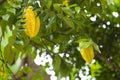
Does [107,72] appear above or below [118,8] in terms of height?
below

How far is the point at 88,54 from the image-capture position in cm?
113

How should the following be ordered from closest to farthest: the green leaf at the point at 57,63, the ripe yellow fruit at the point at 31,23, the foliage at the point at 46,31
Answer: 1. the ripe yellow fruit at the point at 31,23
2. the foliage at the point at 46,31
3. the green leaf at the point at 57,63

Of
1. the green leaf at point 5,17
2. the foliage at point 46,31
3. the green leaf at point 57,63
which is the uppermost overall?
the green leaf at point 5,17

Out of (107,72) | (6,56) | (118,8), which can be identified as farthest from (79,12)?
(107,72)

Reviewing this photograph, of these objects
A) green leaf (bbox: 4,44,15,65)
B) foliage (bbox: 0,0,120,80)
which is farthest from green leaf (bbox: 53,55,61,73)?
green leaf (bbox: 4,44,15,65)

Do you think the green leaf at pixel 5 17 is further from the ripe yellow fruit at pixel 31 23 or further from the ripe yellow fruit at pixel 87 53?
the ripe yellow fruit at pixel 87 53

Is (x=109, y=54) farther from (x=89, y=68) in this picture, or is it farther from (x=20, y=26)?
(x=20, y=26)

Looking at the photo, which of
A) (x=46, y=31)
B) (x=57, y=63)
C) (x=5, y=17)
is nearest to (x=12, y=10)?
(x=5, y=17)

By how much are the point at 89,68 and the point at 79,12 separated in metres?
1.50

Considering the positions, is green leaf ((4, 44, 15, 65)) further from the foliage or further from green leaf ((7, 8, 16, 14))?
green leaf ((7, 8, 16, 14))

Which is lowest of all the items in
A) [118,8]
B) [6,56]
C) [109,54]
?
[109,54]

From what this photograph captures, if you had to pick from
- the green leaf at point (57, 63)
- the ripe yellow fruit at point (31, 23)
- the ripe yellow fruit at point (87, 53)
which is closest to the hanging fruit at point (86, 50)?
the ripe yellow fruit at point (87, 53)

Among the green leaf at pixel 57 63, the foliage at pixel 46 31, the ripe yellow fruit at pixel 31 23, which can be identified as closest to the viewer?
the ripe yellow fruit at pixel 31 23

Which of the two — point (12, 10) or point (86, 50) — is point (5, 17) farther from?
point (86, 50)
